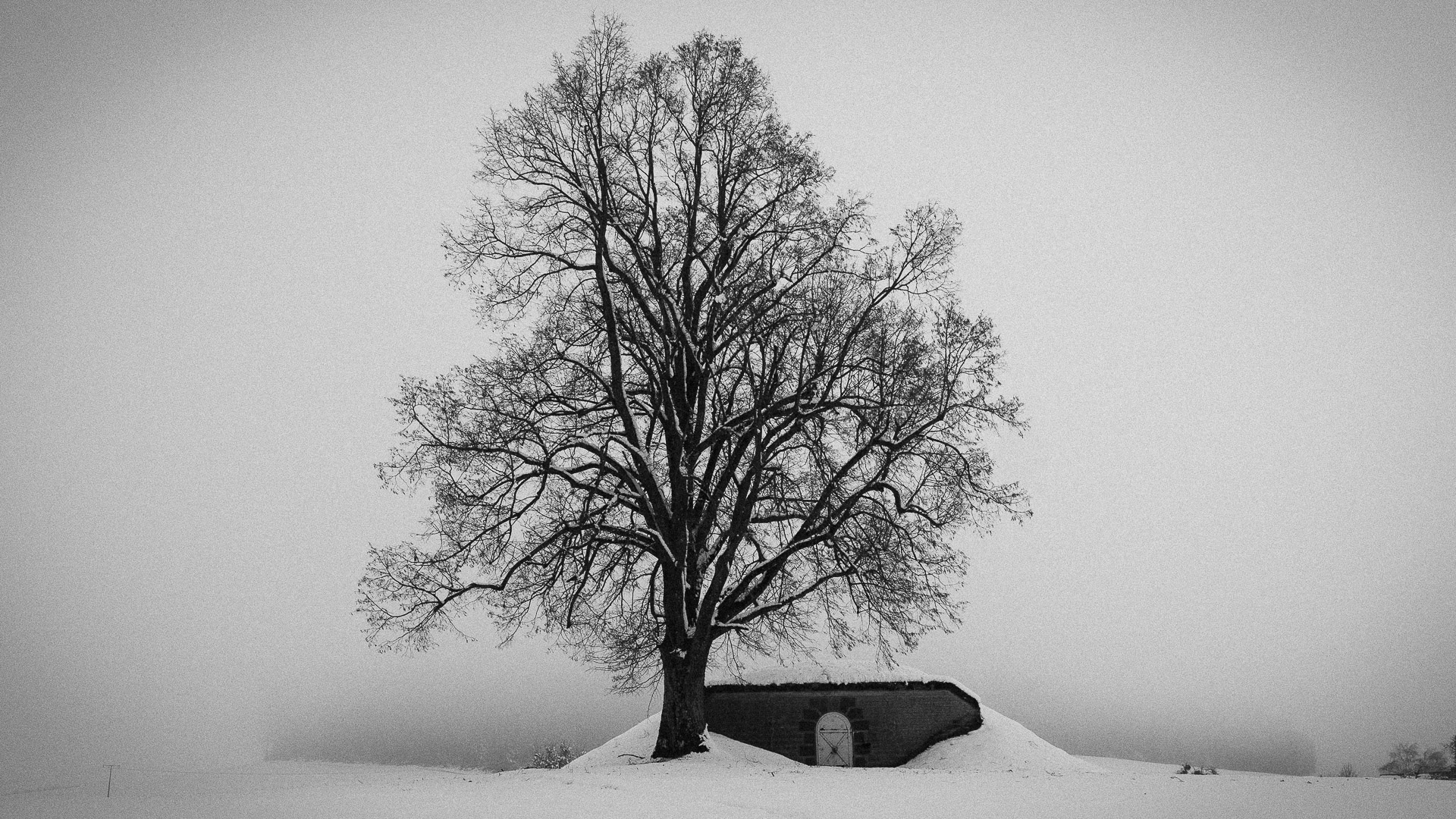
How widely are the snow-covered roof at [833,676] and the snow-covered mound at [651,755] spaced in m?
2.67

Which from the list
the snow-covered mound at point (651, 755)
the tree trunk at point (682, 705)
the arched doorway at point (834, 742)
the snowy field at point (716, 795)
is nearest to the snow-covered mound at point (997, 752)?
the arched doorway at point (834, 742)

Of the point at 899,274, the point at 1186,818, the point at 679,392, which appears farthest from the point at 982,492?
the point at 1186,818

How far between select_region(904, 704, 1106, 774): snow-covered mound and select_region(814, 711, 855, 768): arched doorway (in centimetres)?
151

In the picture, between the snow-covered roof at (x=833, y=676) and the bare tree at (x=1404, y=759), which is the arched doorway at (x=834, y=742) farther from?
the bare tree at (x=1404, y=759)

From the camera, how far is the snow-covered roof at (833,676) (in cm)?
2148

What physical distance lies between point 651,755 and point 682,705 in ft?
7.55

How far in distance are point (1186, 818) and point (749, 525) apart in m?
10.4

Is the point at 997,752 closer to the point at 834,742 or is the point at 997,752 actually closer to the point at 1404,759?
the point at 834,742

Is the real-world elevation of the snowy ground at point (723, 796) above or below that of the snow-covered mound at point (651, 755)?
above

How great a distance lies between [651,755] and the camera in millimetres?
17078

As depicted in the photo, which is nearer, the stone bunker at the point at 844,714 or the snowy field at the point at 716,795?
the snowy field at the point at 716,795

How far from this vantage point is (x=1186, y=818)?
884 centimetres

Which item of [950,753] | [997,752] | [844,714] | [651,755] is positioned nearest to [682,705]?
[651,755]

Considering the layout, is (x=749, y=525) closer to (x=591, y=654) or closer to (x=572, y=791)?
(x=591, y=654)
